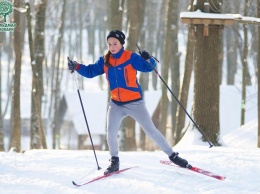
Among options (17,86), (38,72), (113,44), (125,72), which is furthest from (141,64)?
(38,72)

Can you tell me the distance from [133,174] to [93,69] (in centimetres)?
135

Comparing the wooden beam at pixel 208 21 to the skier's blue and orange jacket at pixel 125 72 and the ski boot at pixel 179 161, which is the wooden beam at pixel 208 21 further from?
the ski boot at pixel 179 161

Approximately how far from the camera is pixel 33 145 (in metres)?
15.3

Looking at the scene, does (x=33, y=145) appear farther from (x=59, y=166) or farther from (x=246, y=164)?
(x=246, y=164)

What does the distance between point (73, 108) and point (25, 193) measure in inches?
1234

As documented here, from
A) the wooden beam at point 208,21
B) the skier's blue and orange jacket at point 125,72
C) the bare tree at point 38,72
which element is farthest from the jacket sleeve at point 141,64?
the bare tree at point 38,72

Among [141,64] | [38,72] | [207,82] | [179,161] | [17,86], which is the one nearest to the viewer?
[141,64]

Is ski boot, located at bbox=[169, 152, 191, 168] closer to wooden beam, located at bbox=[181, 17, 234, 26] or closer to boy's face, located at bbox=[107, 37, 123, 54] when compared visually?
boy's face, located at bbox=[107, 37, 123, 54]

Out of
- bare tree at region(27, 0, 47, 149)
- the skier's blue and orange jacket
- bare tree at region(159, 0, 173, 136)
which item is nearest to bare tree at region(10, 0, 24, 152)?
bare tree at region(27, 0, 47, 149)

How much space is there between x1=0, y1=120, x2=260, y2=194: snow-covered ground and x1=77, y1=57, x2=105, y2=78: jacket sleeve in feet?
3.99

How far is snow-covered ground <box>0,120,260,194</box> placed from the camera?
19.4 ft

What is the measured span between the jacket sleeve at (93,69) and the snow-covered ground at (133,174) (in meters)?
1.22

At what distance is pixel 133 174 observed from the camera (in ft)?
21.3

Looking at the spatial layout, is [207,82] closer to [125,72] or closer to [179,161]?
[179,161]
